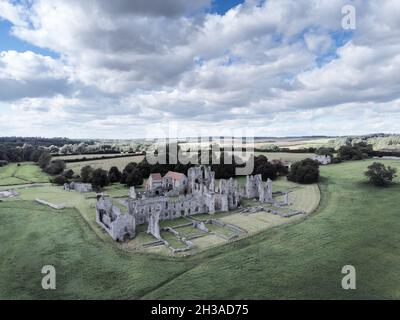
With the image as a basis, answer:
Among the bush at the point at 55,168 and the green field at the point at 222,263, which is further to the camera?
the bush at the point at 55,168

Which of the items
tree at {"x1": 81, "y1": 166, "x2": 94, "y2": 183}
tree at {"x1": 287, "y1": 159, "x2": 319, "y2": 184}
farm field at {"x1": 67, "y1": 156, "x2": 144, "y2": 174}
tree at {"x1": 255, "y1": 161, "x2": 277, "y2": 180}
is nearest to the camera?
tree at {"x1": 287, "y1": 159, "x2": 319, "y2": 184}

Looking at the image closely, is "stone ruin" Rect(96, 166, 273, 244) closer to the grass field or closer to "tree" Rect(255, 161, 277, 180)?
"tree" Rect(255, 161, 277, 180)

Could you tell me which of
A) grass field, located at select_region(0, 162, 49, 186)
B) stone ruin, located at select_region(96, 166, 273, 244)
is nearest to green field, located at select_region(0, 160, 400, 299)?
stone ruin, located at select_region(96, 166, 273, 244)

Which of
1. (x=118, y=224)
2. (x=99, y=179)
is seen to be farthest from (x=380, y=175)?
(x=99, y=179)

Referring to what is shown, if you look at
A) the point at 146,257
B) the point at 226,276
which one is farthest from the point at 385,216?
the point at 146,257

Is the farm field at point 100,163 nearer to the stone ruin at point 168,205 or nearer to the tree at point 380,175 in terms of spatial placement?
the stone ruin at point 168,205

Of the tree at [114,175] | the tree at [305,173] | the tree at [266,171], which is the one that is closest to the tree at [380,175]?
the tree at [305,173]

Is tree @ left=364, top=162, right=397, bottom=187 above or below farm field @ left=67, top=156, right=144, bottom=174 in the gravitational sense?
below
